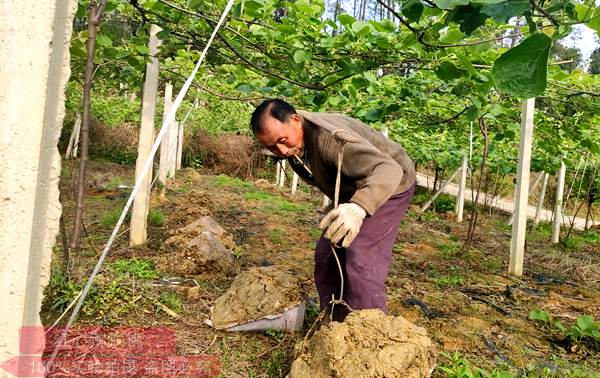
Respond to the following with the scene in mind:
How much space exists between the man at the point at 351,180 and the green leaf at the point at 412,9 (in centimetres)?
71

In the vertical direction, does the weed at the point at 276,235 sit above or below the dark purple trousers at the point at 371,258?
below

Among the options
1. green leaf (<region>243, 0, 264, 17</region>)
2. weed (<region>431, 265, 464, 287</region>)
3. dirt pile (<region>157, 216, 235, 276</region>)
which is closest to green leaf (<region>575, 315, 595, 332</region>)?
weed (<region>431, 265, 464, 287</region>)

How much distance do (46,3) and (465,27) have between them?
3.47ft

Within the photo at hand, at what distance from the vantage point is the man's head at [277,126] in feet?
6.81

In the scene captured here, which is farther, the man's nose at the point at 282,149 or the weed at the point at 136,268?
the weed at the point at 136,268

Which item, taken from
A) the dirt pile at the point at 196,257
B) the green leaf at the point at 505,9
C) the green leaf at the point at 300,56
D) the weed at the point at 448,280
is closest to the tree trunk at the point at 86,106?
the green leaf at the point at 300,56

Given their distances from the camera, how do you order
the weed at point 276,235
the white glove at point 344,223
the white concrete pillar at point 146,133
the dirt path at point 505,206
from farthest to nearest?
the dirt path at point 505,206
the weed at point 276,235
the white concrete pillar at point 146,133
the white glove at point 344,223

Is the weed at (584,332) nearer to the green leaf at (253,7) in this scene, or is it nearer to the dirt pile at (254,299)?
the dirt pile at (254,299)

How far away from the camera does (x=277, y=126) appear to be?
2.09 meters

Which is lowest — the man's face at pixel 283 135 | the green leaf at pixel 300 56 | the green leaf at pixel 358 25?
the man's face at pixel 283 135

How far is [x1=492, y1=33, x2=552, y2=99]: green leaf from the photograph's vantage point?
3.23 ft

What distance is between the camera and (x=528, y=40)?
98 cm

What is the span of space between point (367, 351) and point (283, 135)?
1022 millimetres

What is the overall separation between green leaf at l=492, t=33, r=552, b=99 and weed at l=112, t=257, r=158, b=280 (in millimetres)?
2806
